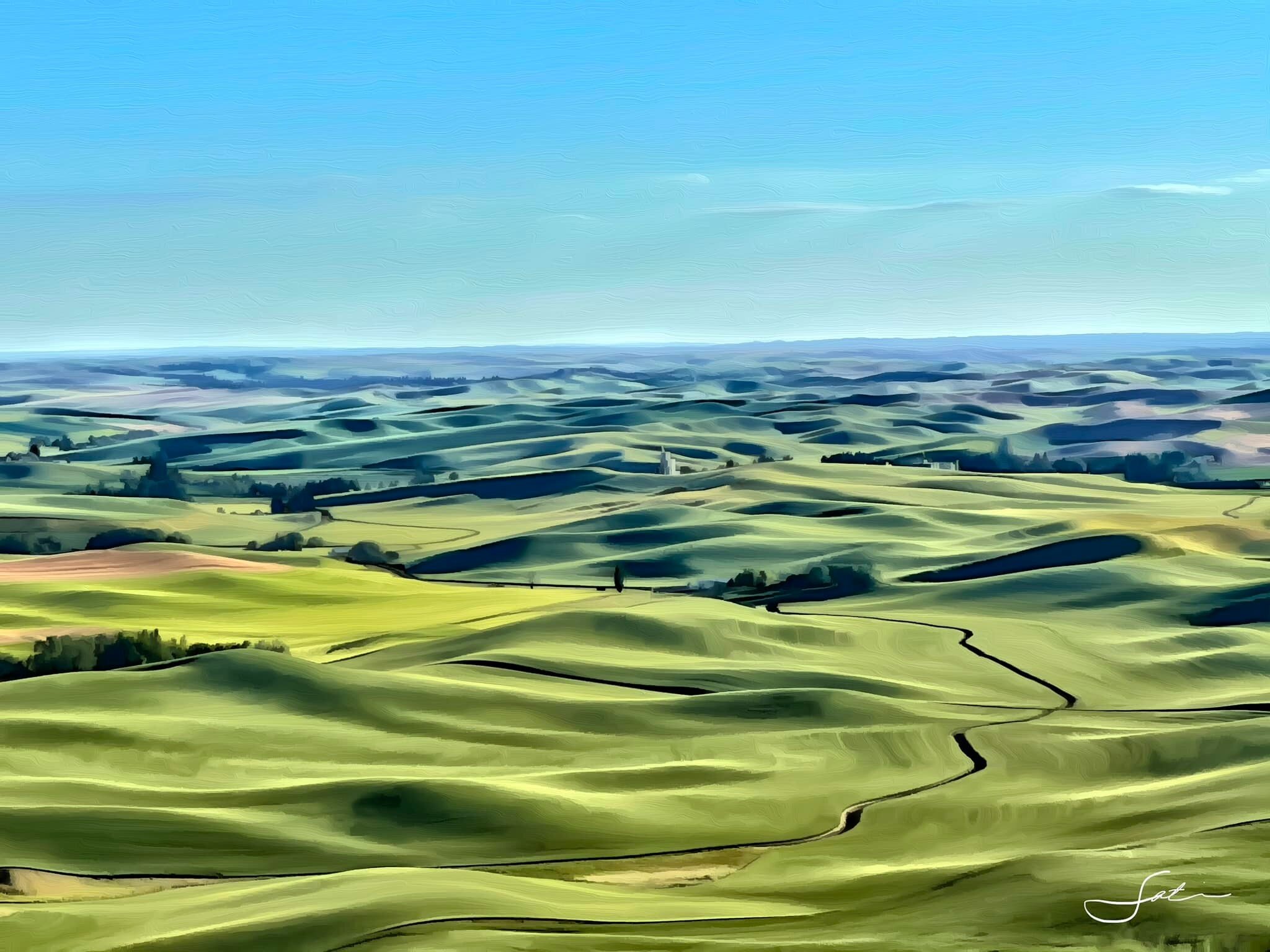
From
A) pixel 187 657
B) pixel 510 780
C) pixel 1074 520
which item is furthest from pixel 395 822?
pixel 1074 520

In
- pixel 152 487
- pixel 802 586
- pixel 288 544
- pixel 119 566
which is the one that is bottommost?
pixel 152 487

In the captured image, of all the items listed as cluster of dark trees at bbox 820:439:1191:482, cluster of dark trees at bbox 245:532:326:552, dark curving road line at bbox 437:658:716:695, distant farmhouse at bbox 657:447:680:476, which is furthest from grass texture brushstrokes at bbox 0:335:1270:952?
distant farmhouse at bbox 657:447:680:476

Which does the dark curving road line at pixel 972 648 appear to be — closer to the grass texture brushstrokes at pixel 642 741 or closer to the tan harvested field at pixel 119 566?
the grass texture brushstrokes at pixel 642 741

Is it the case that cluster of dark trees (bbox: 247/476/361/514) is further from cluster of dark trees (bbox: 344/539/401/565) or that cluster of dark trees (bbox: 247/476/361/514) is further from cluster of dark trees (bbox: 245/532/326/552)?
cluster of dark trees (bbox: 344/539/401/565)

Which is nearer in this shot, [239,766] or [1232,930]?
[1232,930]

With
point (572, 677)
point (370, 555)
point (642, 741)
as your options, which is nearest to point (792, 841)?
point (642, 741)

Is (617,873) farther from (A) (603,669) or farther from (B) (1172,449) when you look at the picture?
(B) (1172,449)

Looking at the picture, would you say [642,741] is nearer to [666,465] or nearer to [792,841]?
[792,841]
